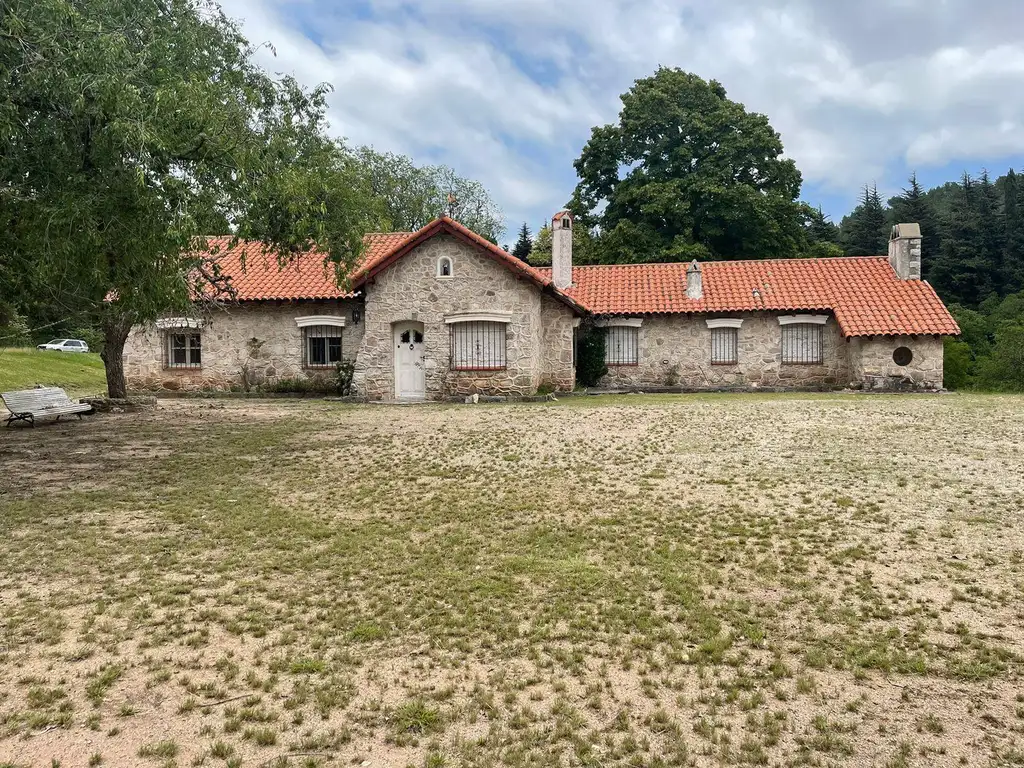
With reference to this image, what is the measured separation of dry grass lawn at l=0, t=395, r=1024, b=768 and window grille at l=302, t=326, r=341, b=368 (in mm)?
12280

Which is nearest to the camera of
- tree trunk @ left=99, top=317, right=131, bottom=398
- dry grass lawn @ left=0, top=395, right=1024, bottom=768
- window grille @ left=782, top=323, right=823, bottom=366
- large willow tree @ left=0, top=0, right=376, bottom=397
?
dry grass lawn @ left=0, top=395, right=1024, bottom=768

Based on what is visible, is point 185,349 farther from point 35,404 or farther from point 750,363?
point 750,363

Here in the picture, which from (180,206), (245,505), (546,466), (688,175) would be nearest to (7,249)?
(180,206)

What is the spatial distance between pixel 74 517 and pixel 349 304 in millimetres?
14987

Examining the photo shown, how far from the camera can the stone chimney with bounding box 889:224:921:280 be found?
2270 centimetres

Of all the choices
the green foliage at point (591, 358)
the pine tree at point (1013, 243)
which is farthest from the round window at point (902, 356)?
the pine tree at point (1013, 243)

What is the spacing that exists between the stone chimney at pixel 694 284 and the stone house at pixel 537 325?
0.20ft

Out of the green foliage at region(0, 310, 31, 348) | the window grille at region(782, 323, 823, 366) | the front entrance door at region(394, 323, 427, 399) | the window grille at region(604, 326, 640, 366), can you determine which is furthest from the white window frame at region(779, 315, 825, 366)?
the green foliage at region(0, 310, 31, 348)

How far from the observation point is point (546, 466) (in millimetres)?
9539

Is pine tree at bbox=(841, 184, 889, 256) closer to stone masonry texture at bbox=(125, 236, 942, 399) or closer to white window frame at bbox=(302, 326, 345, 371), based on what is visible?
stone masonry texture at bbox=(125, 236, 942, 399)

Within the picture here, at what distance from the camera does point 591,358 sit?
22.9 metres

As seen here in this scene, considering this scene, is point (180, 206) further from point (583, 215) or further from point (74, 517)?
point (583, 215)

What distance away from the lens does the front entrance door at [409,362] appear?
1984 centimetres

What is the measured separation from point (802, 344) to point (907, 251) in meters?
4.59
